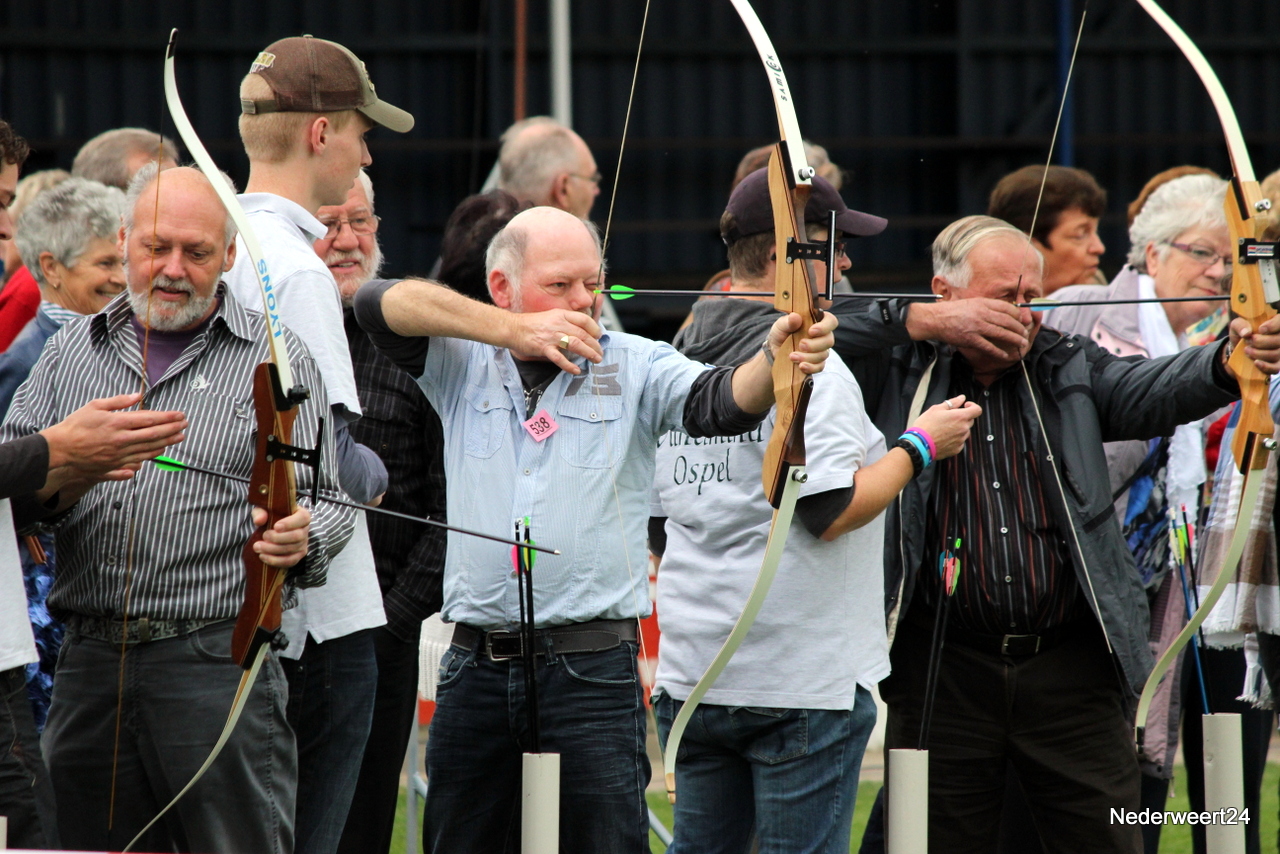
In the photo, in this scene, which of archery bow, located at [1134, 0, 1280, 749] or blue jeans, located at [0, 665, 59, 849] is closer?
blue jeans, located at [0, 665, 59, 849]

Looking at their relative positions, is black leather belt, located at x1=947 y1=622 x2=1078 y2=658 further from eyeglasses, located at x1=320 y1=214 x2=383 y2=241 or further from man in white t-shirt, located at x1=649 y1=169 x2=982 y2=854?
eyeglasses, located at x1=320 y1=214 x2=383 y2=241

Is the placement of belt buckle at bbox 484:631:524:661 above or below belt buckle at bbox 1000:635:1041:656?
above

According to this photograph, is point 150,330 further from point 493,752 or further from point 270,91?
point 493,752

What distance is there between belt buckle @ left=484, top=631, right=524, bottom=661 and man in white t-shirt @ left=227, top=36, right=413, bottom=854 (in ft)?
1.10

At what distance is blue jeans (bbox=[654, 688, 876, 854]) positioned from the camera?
2.37 metres

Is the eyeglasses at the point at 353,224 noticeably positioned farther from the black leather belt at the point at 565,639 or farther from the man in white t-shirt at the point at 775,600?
the black leather belt at the point at 565,639

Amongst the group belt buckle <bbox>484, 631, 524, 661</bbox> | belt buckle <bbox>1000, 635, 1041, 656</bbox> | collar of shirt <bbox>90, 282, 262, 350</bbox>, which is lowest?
belt buckle <bbox>1000, 635, 1041, 656</bbox>

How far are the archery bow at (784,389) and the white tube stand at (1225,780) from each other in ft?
2.43

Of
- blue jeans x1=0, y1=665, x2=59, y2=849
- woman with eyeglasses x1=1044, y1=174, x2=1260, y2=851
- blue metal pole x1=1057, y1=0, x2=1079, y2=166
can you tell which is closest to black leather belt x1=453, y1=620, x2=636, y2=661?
blue jeans x1=0, y1=665, x2=59, y2=849

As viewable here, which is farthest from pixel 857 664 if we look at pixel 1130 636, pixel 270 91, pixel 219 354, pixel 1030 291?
pixel 270 91

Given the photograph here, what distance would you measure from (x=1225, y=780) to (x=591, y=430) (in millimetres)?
1114

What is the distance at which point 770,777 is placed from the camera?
239cm

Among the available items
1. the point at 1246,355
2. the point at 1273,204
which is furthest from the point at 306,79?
the point at 1273,204

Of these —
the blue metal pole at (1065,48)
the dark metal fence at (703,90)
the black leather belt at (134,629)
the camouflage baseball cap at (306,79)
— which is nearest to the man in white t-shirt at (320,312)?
the camouflage baseball cap at (306,79)
